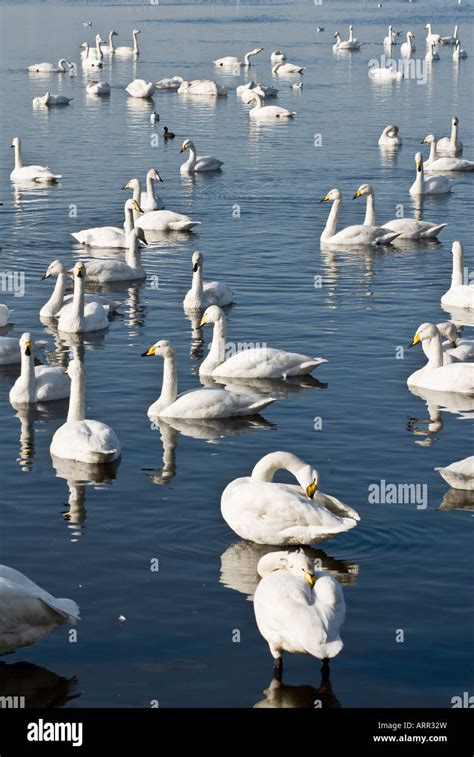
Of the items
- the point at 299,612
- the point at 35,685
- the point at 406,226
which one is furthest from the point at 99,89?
the point at 299,612

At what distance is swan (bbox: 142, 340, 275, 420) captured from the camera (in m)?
24.1

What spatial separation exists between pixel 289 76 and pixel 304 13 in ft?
207

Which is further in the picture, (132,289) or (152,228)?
(152,228)

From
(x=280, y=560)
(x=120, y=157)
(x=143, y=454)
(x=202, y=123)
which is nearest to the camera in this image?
(x=280, y=560)

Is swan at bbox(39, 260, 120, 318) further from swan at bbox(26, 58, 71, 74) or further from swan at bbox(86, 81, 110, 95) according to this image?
swan at bbox(26, 58, 71, 74)

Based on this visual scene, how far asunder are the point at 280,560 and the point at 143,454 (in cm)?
638

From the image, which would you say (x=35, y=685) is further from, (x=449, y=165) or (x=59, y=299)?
(x=449, y=165)

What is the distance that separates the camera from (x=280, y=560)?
1661 cm

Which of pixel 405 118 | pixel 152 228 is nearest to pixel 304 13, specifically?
pixel 405 118

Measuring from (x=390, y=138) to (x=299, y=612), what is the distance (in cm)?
4269

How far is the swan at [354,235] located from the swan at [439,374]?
42.3ft

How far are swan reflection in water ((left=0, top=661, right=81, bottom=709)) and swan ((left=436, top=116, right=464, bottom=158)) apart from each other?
1702 inches
